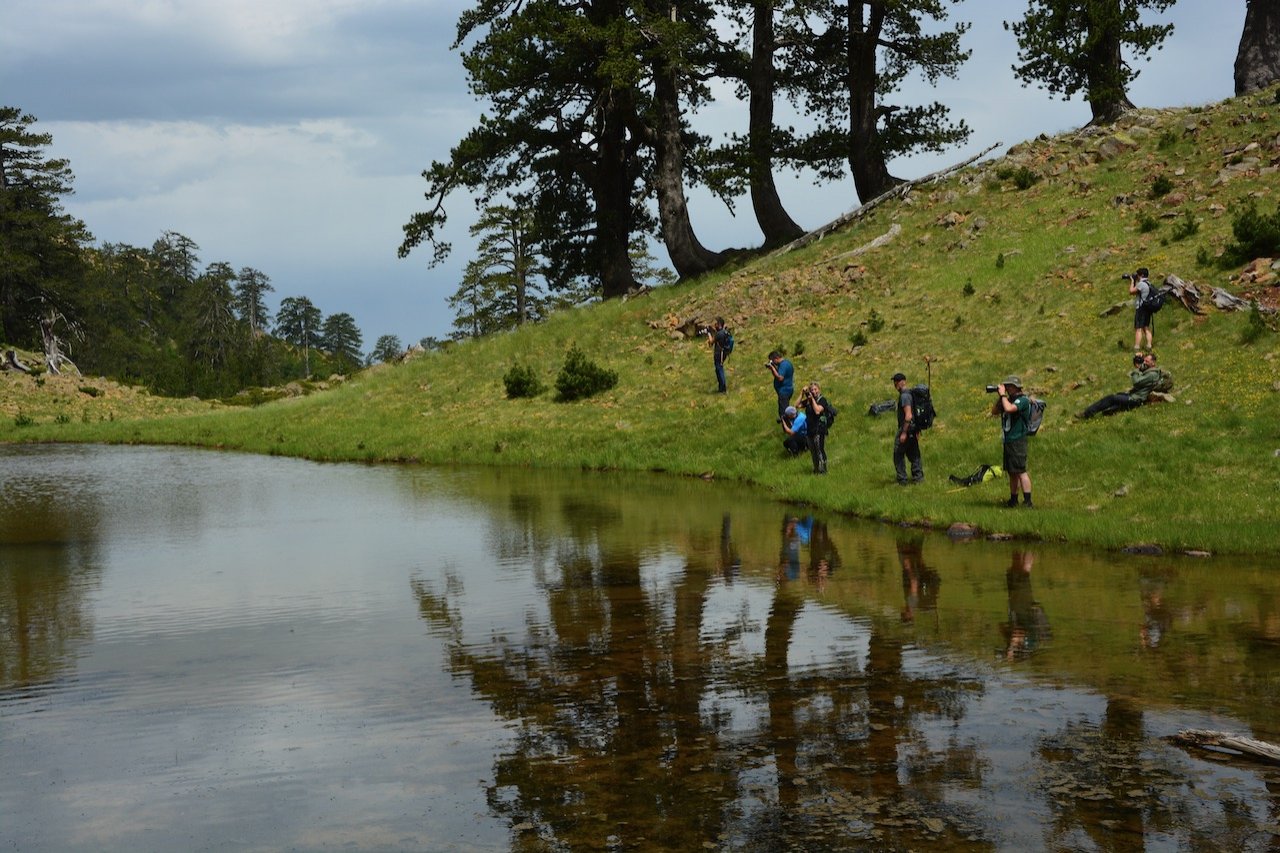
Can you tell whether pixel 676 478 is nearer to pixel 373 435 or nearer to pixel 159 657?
pixel 373 435

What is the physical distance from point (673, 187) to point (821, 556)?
109 ft

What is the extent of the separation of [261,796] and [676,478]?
796 inches

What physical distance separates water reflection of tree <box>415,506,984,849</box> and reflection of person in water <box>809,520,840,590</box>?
2157mm

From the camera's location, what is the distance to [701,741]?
27.1 feet

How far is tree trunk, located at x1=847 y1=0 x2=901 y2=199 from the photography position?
46.1 meters

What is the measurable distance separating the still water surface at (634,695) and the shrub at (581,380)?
18216 mm

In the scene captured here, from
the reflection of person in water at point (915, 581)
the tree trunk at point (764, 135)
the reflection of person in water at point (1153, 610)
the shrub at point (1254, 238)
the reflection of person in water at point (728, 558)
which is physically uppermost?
the tree trunk at point (764, 135)

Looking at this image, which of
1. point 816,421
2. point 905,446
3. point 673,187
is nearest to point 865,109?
point 673,187

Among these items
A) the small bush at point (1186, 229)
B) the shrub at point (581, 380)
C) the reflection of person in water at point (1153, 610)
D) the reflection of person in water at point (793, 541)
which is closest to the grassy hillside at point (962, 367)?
the small bush at point (1186, 229)

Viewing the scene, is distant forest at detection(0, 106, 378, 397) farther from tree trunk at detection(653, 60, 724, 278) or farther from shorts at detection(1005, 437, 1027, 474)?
shorts at detection(1005, 437, 1027, 474)

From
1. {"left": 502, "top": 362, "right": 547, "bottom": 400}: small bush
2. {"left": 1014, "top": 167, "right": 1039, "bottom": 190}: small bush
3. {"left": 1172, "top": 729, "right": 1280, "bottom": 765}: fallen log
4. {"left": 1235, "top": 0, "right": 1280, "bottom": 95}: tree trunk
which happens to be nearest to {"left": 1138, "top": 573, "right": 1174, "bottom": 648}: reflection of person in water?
{"left": 1172, "top": 729, "right": 1280, "bottom": 765}: fallen log

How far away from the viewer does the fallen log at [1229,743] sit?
24.4 feet

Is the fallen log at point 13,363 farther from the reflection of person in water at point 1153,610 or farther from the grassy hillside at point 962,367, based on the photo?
the reflection of person in water at point 1153,610

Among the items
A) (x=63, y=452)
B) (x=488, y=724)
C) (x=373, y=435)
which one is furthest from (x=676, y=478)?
(x=63, y=452)
